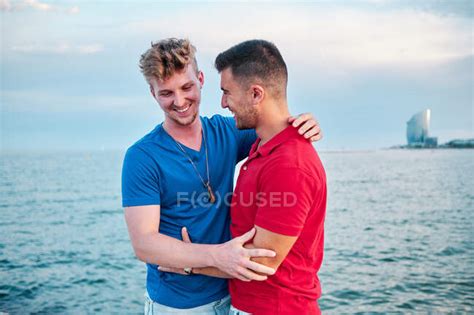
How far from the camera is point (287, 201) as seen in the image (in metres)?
2.11

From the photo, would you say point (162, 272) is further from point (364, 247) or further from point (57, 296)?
point (364, 247)

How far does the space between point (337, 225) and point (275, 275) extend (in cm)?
2028

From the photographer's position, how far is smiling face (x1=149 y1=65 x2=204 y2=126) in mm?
2756

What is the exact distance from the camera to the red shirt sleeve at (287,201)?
2.09m

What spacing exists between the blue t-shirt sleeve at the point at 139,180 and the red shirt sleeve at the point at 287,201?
779 mm

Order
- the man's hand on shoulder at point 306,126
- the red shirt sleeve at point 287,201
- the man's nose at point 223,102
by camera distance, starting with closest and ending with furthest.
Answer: the red shirt sleeve at point 287,201
the man's hand on shoulder at point 306,126
the man's nose at point 223,102

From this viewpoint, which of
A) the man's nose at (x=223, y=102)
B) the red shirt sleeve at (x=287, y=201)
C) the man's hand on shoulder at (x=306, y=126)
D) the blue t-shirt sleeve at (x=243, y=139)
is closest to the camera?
the red shirt sleeve at (x=287, y=201)

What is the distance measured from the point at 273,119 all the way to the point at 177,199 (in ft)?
2.54

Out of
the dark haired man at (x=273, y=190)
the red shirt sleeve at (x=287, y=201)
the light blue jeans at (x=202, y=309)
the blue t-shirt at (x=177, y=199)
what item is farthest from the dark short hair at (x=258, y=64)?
the light blue jeans at (x=202, y=309)


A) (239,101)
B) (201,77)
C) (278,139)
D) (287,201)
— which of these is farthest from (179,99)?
(287,201)

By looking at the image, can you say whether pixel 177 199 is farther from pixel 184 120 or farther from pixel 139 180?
pixel 184 120

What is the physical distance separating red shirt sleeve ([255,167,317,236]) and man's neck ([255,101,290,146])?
1.16 ft

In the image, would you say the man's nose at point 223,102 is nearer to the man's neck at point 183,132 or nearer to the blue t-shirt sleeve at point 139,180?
the man's neck at point 183,132

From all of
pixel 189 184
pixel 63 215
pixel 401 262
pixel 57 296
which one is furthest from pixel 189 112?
pixel 63 215
